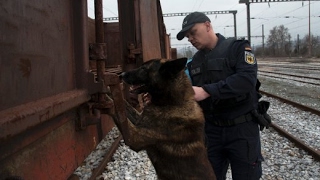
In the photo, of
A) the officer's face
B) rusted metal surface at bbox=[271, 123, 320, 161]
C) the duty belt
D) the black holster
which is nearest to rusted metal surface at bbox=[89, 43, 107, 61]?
the officer's face

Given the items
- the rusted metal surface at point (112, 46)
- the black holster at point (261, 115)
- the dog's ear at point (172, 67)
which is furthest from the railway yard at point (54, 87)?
the rusted metal surface at point (112, 46)

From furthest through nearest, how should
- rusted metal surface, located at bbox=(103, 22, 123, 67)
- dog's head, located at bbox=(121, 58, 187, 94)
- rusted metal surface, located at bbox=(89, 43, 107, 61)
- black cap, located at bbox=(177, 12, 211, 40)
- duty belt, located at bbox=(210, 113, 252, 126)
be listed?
rusted metal surface, located at bbox=(103, 22, 123, 67)
duty belt, located at bbox=(210, 113, 252, 126)
black cap, located at bbox=(177, 12, 211, 40)
dog's head, located at bbox=(121, 58, 187, 94)
rusted metal surface, located at bbox=(89, 43, 107, 61)

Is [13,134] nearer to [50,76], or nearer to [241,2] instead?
[50,76]

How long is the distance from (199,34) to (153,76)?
753 millimetres

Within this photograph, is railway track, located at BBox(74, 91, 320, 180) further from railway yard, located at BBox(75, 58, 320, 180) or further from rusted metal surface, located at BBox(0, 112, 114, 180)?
rusted metal surface, located at BBox(0, 112, 114, 180)

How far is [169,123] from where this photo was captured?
2.64 m

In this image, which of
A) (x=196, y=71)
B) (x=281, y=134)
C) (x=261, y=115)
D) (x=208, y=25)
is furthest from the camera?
(x=281, y=134)

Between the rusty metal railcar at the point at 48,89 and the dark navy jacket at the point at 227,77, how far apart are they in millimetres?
1206

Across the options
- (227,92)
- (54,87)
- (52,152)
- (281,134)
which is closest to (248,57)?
(227,92)

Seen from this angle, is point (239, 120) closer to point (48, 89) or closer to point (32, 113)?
point (48, 89)

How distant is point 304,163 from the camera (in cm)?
573

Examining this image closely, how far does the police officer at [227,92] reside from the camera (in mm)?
2977

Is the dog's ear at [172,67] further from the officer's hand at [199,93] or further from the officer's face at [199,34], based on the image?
the officer's face at [199,34]

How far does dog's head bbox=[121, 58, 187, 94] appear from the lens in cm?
265
